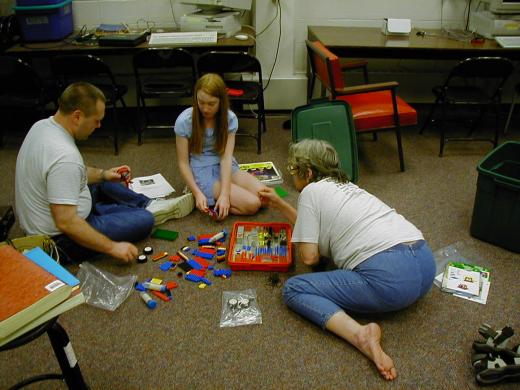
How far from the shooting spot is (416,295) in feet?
5.87

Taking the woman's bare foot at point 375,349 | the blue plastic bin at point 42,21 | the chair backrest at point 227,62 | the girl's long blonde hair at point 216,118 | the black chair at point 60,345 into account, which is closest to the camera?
the black chair at point 60,345

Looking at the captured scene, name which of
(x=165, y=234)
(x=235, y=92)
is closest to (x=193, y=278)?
(x=165, y=234)

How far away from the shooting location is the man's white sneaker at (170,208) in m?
2.45

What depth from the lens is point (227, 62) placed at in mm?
3293

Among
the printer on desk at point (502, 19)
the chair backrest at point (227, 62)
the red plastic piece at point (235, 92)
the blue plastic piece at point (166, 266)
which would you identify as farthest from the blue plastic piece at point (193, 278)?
the printer on desk at point (502, 19)

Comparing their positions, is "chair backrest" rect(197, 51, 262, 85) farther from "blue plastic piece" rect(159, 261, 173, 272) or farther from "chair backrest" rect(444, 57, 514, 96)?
"blue plastic piece" rect(159, 261, 173, 272)

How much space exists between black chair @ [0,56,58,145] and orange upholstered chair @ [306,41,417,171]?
6.65ft

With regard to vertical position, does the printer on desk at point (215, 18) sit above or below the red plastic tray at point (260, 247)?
above

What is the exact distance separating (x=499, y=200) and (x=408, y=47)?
1.55m

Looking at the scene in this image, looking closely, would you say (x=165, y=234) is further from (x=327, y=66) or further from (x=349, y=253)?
(x=327, y=66)

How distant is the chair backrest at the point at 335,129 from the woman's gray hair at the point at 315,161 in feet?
3.12

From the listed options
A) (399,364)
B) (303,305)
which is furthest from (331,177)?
(399,364)

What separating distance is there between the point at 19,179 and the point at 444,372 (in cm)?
188

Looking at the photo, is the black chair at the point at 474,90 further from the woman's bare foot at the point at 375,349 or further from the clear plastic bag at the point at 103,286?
the clear plastic bag at the point at 103,286
